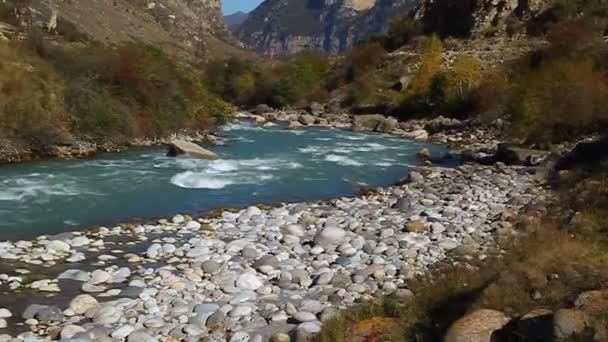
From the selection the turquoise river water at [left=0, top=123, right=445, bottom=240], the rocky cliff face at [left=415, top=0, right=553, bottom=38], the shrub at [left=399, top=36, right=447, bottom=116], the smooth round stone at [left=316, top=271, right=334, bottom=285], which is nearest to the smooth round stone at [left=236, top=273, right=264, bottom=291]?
the smooth round stone at [left=316, top=271, right=334, bottom=285]

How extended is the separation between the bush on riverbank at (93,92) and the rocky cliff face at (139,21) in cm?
3113

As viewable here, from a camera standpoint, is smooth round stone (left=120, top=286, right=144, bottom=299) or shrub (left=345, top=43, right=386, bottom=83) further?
shrub (left=345, top=43, right=386, bottom=83)

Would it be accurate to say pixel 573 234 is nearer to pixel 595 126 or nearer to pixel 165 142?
pixel 595 126

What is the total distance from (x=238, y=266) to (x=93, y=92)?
54.1 feet

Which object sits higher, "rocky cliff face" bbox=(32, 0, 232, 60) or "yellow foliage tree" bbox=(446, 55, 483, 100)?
"rocky cliff face" bbox=(32, 0, 232, 60)

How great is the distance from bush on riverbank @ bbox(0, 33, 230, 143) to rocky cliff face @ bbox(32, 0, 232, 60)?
31.1 m

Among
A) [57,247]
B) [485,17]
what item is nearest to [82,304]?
[57,247]

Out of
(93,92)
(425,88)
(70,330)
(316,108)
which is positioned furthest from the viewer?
(316,108)

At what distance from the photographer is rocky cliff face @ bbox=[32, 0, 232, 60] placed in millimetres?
65750

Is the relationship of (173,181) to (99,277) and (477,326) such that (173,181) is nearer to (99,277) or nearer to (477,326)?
(99,277)

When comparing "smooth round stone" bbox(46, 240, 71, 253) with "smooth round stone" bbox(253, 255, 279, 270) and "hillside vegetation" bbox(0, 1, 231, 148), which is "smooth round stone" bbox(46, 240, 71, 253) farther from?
"hillside vegetation" bbox(0, 1, 231, 148)

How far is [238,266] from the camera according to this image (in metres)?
9.66

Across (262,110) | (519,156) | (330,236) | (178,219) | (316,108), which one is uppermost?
(330,236)

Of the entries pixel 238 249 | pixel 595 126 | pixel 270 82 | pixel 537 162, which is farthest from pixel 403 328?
pixel 270 82
